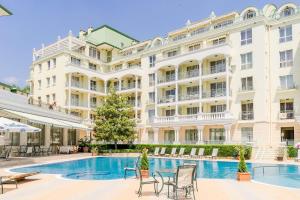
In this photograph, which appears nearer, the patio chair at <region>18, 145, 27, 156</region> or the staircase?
the patio chair at <region>18, 145, 27, 156</region>

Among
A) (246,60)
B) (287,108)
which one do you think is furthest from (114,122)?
(287,108)

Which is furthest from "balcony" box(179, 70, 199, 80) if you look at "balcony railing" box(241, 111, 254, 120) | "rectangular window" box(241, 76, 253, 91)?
"balcony railing" box(241, 111, 254, 120)

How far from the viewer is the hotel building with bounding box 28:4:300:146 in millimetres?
36625

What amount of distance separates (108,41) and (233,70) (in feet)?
78.1

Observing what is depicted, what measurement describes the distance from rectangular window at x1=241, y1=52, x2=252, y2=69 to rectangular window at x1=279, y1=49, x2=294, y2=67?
10.8 feet

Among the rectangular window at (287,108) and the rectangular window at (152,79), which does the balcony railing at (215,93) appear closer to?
the rectangular window at (287,108)

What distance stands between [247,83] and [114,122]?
16142 millimetres

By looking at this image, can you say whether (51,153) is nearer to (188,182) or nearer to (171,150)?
(171,150)

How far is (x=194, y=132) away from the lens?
42.6 metres

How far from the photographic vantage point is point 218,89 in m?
41.3

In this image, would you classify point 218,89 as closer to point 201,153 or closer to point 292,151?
point 201,153

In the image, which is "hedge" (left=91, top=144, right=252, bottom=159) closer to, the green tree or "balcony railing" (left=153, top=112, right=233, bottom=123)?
the green tree

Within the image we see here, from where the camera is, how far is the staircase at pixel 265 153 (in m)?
33.3

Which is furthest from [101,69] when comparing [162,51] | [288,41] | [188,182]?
[188,182]
